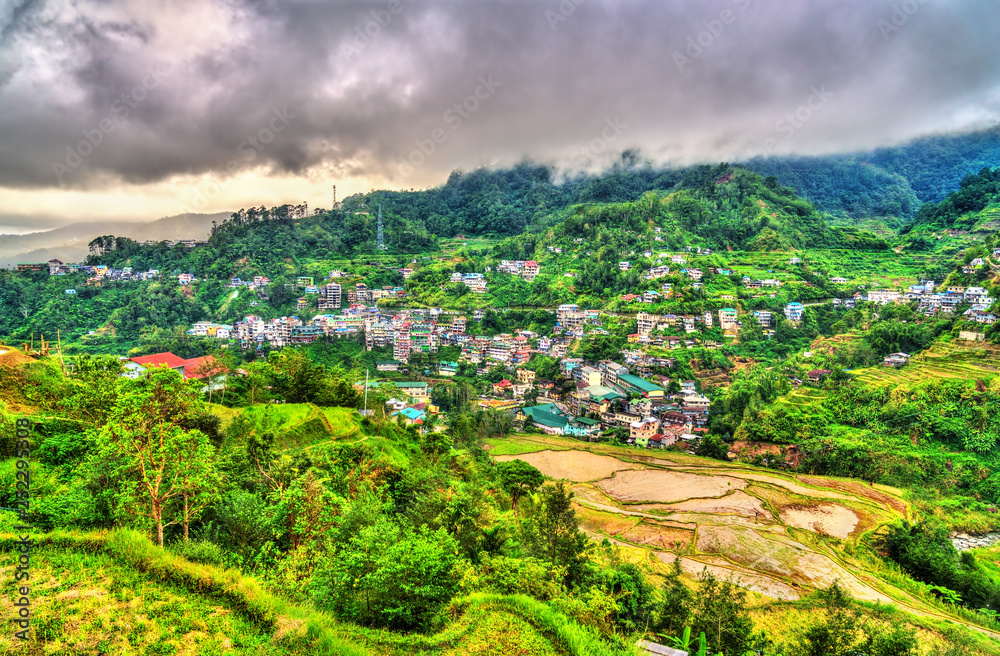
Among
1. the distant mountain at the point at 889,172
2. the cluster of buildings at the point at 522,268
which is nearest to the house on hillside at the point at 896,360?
the cluster of buildings at the point at 522,268

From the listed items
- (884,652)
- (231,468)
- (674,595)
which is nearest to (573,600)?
(674,595)

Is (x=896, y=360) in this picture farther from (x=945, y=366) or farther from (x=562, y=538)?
(x=562, y=538)

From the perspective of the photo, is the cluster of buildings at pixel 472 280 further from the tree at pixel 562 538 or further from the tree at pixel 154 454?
the tree at pixel 154 454

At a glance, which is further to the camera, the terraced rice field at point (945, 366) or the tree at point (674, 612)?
the terraced rice field at point (945, 366)

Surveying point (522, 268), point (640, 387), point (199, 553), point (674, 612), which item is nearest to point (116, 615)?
point (199, 553)

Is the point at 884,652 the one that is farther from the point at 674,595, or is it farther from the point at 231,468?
the point at 231,468

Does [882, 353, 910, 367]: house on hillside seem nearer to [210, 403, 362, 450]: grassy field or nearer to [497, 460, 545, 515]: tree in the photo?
[497, 460, 545, 515]: tree
